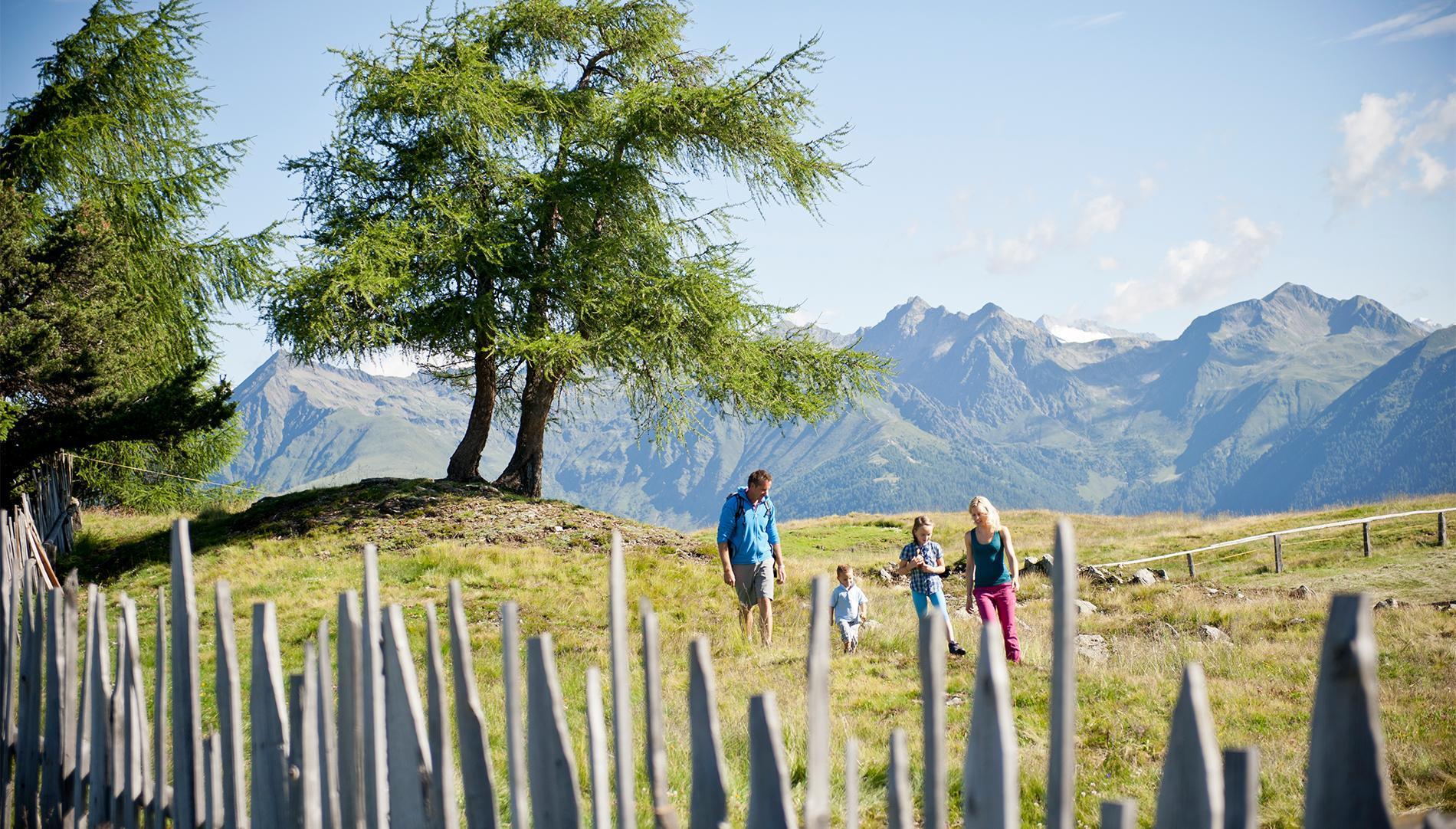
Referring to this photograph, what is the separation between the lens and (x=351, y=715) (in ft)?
7.63

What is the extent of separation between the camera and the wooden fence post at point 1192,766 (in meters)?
1.27

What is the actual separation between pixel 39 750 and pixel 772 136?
1662 centimetres

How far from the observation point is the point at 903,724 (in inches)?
249

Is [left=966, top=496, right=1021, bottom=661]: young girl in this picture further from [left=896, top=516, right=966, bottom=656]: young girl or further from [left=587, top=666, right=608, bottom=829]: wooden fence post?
[left=587, top=666, right=608, bottom=829]: wooden fence post

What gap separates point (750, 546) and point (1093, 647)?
13.7ft

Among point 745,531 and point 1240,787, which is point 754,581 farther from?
point 1240,787

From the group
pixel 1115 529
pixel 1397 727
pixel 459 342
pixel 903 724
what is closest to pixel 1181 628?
pixel 1397 727

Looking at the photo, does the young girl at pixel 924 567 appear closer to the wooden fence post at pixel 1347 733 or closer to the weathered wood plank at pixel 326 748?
the weathered wood plank at pixel 326 748

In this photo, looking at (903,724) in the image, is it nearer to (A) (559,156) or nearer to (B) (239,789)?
(B) (239,789)

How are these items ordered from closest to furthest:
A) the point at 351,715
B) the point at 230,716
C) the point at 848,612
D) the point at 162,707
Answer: the point at 351,715 < the point at 230,716 < the point at 162,707 < the point at 848,612

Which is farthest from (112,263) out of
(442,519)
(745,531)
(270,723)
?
(270,723)

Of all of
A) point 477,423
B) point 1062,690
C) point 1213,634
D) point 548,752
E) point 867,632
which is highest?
point 477,423

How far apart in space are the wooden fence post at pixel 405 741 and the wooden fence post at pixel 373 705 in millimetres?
37

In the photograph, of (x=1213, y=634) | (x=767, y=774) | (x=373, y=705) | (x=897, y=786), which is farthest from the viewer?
(x=1213, y=634)
